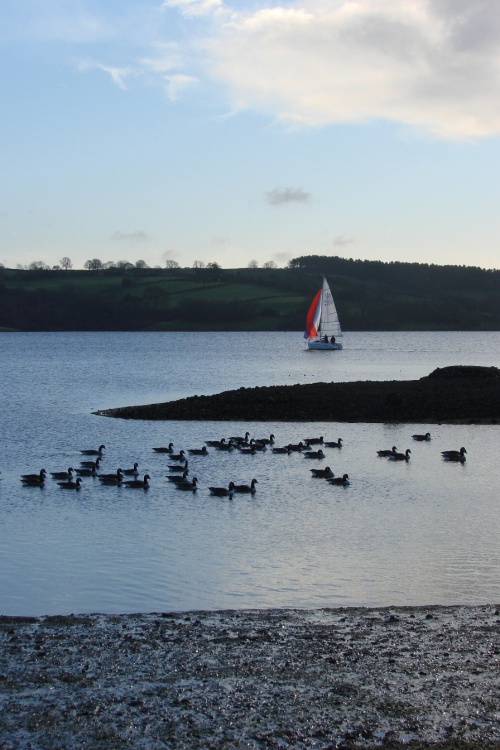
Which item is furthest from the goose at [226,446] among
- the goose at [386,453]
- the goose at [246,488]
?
the goose at [246,488]

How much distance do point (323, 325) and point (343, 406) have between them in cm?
7314

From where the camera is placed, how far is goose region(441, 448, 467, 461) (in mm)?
28484

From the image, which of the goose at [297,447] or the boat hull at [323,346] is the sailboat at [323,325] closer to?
the boat hull at [323,346]

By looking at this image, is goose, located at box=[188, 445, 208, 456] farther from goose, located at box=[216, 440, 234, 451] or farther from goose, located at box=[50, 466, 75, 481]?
goose, located at box=[50, 466, 75, 481]

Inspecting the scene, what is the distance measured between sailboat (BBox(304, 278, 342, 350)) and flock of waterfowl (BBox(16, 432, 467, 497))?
78.2 m

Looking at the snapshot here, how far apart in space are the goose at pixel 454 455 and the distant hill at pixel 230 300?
128m

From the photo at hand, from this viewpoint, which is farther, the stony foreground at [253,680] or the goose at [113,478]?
the goose at [113,478]

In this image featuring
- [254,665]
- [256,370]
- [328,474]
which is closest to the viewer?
[254,665]

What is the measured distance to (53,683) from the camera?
9.88 meters

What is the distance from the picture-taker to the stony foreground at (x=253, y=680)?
871 cm

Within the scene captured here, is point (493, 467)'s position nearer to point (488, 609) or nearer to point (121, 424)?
point (488, 609)

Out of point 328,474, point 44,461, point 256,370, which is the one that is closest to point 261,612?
point 328,474

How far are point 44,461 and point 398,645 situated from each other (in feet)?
66.6

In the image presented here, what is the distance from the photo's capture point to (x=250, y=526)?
19391 millimetres
